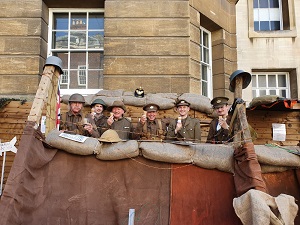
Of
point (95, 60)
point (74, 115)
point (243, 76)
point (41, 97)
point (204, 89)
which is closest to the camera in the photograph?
point (41, 97)

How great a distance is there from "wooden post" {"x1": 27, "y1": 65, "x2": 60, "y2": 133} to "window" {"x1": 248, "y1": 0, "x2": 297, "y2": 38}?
835 centimetres

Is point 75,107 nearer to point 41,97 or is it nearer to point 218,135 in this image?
point 41,97

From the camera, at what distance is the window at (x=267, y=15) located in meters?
12.0

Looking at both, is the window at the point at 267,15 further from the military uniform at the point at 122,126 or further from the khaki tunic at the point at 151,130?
the military uniform at the point at 122,126

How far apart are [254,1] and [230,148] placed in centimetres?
959

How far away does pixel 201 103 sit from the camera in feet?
25.0

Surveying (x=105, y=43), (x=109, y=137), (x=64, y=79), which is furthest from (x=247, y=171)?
(x=64, y=79)

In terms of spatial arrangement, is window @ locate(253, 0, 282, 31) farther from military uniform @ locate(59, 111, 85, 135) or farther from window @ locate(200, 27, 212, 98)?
military uniform @ locate(59, 111, 85, 135)

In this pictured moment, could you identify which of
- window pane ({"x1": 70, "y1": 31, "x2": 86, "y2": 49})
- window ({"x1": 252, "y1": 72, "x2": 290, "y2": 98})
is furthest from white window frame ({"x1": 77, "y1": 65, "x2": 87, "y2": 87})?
window ({"x1": 252, "y1": 72, "x2": 290, "y2": 98})

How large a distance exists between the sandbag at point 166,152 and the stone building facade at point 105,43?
3.82m

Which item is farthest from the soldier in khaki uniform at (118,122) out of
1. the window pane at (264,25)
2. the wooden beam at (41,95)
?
the window pane at (264,25)

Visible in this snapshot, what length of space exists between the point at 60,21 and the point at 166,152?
616 cm

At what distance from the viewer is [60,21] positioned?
892 centimetres

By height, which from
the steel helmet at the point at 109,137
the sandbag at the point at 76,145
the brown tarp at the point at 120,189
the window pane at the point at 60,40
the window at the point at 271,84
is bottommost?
the brown tarp at the point at 120,189
